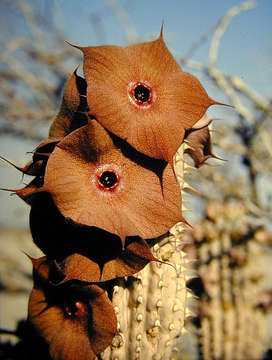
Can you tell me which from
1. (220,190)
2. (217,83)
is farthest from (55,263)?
(220,190)

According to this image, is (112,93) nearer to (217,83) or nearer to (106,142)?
(106,142)

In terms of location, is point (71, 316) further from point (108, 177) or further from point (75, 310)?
point (108, 177)

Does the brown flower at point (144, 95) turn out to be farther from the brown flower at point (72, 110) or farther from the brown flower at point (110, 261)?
the brown flower at point (110, 261)

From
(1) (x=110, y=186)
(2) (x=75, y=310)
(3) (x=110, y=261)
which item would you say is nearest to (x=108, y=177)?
(1) (x=110, y=186)

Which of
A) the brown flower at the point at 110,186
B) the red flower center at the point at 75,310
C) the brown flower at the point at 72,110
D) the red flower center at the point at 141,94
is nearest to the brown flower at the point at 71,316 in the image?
the red flower center at the point at 75,310

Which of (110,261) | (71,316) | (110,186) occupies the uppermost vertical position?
(110,186)

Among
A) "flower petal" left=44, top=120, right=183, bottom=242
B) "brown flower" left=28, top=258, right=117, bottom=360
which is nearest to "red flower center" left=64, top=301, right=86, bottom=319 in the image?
"brown flower" left=28, top=258, right=117, bottom=360
